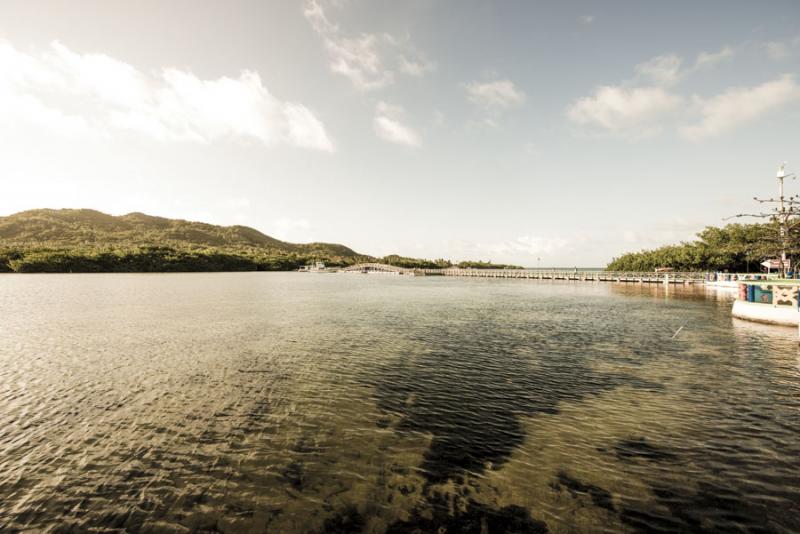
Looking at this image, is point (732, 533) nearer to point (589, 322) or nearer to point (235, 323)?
point (589, 322)

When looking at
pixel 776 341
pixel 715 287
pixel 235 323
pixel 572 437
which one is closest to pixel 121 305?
pixel 235 323

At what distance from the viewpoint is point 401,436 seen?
10133 mm

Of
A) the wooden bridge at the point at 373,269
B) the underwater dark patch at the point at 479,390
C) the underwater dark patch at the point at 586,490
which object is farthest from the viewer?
the wooden bridge at the point at 373,269

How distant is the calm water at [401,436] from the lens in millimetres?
6941

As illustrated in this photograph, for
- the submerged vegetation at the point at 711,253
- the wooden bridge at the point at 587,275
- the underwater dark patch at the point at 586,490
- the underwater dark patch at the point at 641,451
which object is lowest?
the underwater dark patch at the point at 586,490

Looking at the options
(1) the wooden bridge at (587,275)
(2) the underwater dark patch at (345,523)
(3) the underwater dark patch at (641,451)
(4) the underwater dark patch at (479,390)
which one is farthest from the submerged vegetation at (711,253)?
(2) the underwater dark patch at (345,523)

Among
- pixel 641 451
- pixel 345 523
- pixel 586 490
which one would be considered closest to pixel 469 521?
pixel 345 523

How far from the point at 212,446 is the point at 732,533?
12.0 metres

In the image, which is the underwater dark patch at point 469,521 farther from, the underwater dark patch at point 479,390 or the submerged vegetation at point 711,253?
the submerged vegetation at point 711,253

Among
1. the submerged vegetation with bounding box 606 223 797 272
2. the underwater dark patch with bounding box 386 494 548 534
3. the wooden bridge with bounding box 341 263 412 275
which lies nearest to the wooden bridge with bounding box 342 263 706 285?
the wooden bridge with bounding box 341 263 412 275

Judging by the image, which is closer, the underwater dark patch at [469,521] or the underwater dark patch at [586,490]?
the underwater dark patch at [469,521]

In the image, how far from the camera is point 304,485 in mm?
7832

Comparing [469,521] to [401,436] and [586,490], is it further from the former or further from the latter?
[401,436]

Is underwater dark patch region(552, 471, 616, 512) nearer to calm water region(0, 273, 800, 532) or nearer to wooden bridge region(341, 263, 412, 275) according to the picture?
calm water region(0, 273, 800, 532)
